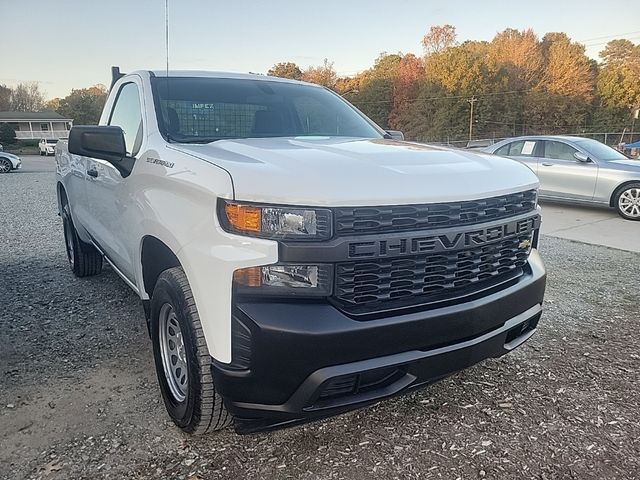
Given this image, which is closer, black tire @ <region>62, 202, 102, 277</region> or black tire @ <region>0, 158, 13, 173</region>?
black tire @ <region>62, 202, 102, 277</region>

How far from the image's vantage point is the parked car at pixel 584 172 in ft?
29.7

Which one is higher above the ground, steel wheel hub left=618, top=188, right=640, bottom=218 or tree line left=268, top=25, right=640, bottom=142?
tree line left=268, top=25, right=640, bottom=142

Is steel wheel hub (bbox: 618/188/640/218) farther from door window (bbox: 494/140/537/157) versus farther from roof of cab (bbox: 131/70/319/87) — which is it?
roof of cab (bbox: 131/70/319/87)

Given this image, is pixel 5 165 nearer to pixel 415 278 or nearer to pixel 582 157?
pixel 582 157

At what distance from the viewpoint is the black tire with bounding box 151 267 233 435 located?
2.12m

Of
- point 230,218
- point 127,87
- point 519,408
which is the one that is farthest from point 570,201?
point 230,218

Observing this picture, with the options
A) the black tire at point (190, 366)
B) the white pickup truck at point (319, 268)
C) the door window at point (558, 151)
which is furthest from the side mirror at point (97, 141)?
the door window at point (558, 151)

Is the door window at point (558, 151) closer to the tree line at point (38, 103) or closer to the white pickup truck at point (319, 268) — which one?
the white pickup truck at point (319, 268)

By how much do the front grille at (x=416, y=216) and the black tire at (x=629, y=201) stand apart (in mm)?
8106

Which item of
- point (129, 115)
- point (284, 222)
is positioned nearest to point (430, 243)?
point (284, 222)

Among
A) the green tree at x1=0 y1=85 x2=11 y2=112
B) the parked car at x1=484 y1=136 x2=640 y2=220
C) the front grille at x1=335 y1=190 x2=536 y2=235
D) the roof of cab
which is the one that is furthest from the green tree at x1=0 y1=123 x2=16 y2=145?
the front grille at x1=335 y1=190 x2=536 y2=235

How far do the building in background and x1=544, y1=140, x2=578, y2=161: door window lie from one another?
221 ft

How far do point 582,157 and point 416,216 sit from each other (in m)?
9.06

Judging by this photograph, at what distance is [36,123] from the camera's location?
6669 cm
